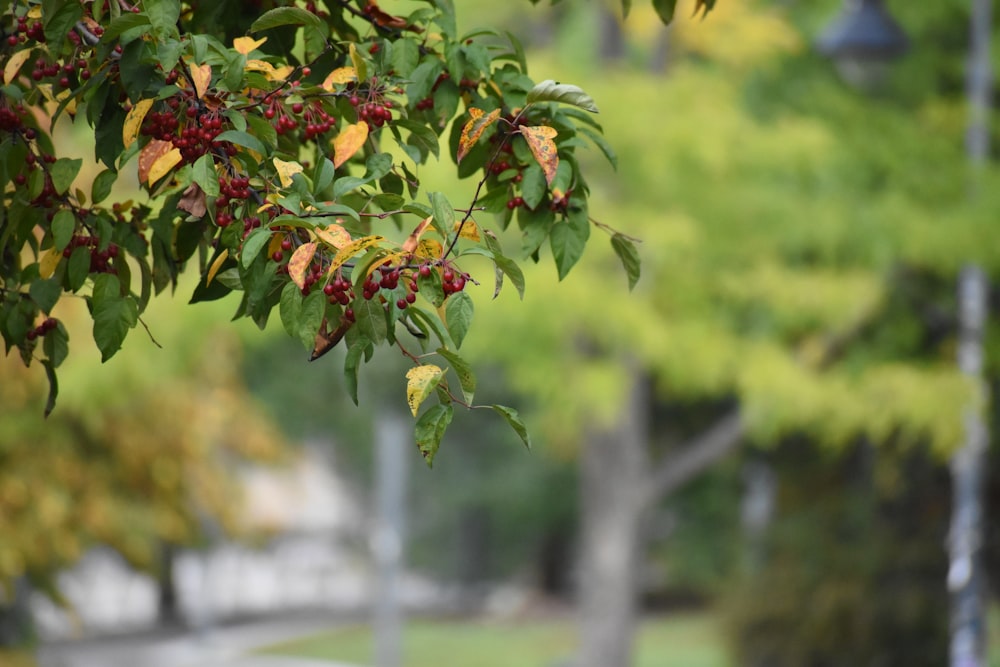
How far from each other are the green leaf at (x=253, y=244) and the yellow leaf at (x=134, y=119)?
35cm

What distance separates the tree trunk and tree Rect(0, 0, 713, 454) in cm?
916

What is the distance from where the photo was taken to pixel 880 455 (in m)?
14.2

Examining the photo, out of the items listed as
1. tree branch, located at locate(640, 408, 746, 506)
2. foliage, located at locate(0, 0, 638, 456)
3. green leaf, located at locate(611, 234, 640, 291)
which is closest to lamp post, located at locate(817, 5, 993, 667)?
tree branch, located at locate(640, 408, 746, 506)

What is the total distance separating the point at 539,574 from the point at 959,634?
2513cm

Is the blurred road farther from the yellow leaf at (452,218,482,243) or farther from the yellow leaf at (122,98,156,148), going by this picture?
the yellow leaf at (452,218,482,243)

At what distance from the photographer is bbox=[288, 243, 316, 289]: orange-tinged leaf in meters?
2.08

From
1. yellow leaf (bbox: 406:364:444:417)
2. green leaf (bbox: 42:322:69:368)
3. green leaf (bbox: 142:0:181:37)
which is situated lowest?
yellow leaf (bbox: 406:364:444:417)

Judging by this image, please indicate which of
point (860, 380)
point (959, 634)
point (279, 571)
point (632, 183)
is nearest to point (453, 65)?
point (959, 634)

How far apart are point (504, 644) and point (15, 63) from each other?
21.8m

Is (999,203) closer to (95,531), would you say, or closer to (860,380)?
(860,380)

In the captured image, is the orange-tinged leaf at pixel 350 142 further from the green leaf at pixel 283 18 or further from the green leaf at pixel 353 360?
the green leaf at pixel 353 360

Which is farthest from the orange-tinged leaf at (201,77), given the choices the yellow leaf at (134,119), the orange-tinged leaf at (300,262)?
the orange-tinged leaf at (300,262)

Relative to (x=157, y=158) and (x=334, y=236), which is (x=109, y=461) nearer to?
(x=157, y=158)

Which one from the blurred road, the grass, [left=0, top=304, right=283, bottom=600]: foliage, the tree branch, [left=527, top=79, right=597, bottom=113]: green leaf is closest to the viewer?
[left=527, top=79, right=597, bottom=113]: green leaf
